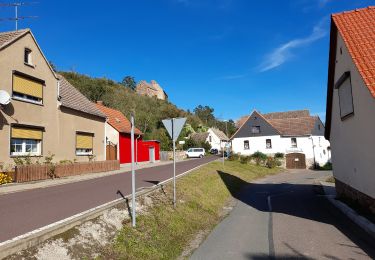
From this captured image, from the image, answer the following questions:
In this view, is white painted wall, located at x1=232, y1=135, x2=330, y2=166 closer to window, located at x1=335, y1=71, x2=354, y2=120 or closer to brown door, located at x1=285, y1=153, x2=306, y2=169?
brown door, located at x1=285, y1=153, x2=306, y2=169

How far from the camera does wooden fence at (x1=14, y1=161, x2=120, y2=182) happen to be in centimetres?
1750

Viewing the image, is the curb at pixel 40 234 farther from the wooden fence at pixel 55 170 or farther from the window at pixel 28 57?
the window at pixel 28 57

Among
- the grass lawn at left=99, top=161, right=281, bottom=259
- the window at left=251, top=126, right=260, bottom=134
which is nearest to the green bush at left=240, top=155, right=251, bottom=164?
the window at left=251, top=126, right=260, bottom=134

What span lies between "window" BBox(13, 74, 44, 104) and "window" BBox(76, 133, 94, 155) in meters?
4.71

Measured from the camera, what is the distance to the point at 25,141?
20078 millimetres

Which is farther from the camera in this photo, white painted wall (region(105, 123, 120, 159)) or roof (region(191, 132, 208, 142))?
roof (region(191, 132, 208, 142))

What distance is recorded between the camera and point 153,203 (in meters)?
11.4

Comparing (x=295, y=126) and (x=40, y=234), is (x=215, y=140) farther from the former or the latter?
(x=40, y=234)

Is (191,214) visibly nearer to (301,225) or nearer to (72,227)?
(301,225)

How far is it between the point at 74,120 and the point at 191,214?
16105 mm

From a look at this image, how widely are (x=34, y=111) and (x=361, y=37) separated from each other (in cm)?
1765

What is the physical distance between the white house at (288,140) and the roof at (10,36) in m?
38.9

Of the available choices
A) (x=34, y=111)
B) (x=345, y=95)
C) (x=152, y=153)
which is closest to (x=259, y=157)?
(x=152, y=153)

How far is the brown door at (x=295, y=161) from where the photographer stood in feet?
163
